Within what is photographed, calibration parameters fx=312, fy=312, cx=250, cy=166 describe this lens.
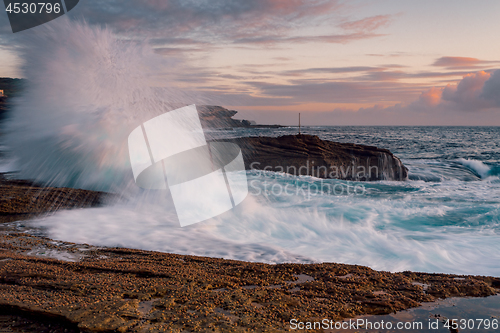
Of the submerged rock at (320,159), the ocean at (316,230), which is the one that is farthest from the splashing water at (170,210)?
the submerged rock at (320,159)

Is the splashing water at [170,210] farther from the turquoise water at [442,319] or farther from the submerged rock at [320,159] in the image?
the submerged rock at [320,159]

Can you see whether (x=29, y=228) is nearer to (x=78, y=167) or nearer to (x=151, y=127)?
(x=78, y=167)

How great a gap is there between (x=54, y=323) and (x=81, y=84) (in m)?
7.22

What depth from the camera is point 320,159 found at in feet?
47.3

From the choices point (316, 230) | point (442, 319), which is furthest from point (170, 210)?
point (442, 319)

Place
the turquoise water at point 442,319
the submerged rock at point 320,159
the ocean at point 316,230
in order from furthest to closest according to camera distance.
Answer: the submerged rock at point 320,159, the ocean at point 316,230, the turquoise water at point 442,319

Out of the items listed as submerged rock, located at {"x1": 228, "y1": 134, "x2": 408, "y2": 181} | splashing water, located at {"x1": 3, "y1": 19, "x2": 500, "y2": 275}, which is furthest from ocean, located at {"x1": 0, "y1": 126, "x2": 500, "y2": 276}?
submerged rock, located at {"x1": 228, "y1": 134, "x2": 408, "y2": 181}

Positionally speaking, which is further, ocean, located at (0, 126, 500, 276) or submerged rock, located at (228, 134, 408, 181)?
submerged rock, located at (228, 134, 408, 181)

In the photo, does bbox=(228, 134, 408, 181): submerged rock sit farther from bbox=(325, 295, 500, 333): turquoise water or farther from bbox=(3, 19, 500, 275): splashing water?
bbox=(325, 295, 500, 333): turquoise water

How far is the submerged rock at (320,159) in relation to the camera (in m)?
14.1

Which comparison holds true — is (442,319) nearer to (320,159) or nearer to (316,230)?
(316,230)

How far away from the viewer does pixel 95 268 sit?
11.5 ft

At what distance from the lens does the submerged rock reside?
1405 cm

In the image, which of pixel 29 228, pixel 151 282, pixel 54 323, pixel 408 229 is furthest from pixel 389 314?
pixel 29 228
